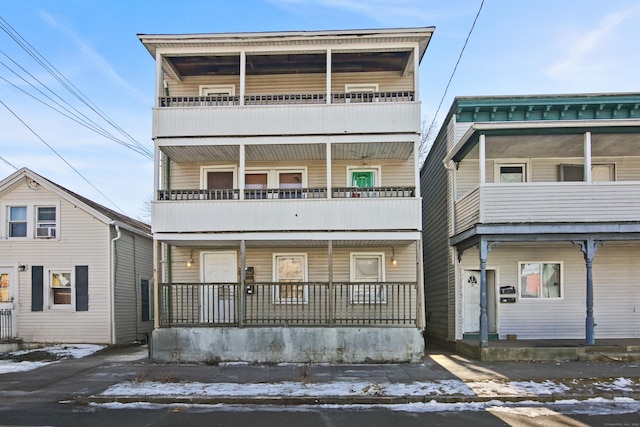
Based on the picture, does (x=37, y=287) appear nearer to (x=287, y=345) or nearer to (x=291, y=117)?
(x=287, y=345)

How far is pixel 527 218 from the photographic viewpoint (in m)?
12.2

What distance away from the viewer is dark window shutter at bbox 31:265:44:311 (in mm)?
15594

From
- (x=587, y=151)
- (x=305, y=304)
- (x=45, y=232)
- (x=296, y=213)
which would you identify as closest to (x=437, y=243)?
(x=305, y=304)

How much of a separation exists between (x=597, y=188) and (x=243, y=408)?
32.9 feet

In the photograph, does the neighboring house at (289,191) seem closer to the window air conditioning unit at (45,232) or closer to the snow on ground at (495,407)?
the snow on ground at (495,407)

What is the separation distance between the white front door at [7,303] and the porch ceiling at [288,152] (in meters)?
6.94

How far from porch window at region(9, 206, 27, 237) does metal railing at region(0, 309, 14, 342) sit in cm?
252

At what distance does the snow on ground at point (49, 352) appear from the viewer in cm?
1196

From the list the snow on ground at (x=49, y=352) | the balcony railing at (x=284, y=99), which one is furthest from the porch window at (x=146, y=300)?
the balcony railing at (x=284, y=99)

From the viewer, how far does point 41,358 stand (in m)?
13.3

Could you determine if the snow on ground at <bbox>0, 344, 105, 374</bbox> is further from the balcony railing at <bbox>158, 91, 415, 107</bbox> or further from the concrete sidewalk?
the balcony railing at <bbox>158, 91, 415, 107</bbox>

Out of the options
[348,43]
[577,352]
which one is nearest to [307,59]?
[348,43]

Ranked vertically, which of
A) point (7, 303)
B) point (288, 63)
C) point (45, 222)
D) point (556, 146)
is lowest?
point (7, 303)

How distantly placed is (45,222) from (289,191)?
8.82m
